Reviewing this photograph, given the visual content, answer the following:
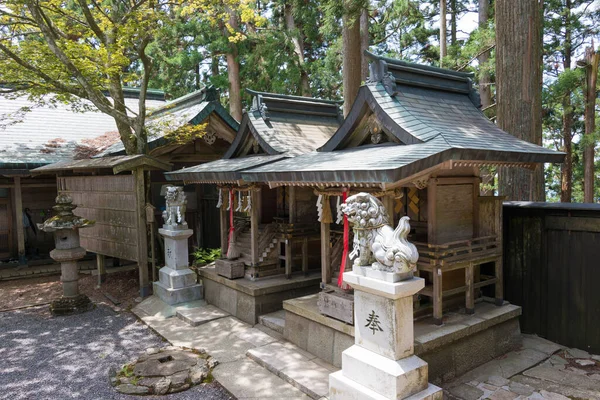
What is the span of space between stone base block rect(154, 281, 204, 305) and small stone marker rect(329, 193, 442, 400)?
575 centimetres

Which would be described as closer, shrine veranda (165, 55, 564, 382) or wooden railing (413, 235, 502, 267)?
shrine veranda (165, 55, 564, 382)

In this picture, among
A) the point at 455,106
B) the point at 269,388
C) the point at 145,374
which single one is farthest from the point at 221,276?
the point at 455,106

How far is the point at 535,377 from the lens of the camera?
6.22 m

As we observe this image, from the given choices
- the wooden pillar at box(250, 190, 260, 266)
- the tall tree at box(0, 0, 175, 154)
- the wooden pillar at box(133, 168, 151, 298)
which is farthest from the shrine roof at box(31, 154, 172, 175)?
the wooden pillar at box(250, 190, 260, 266)

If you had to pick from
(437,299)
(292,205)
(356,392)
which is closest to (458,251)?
(437,299)

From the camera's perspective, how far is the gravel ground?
20.2 feet

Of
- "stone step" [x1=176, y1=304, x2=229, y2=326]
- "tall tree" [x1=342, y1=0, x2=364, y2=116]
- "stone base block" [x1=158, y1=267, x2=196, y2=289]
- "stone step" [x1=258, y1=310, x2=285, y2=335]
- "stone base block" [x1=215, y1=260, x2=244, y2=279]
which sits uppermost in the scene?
"tall tree" [x1=342, y1=0, x2=364, y2=116]

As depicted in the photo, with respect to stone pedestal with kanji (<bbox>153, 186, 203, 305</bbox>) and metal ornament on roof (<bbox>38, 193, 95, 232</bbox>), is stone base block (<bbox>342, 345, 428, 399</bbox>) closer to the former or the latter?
stone pedestal with kanji (<bbox>153, 186, 203, 305</bbox>)

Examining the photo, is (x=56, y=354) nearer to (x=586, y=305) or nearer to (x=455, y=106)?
(x=455, y=106)

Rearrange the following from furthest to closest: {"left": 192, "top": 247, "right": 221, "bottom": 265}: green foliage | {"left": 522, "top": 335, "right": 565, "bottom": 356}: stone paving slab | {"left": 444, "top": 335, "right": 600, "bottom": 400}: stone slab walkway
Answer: {"left": 192, "top": 247, "right": 221, "bottom": 265}: green foliage < {"left": 522, "top": 335, "right": 565, "bottom": 356}: stone paving slab < {"left": 444, "top": 335, "right": 600, "bottom": 400}: stone slab walkway

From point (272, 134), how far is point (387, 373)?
6.63 meters


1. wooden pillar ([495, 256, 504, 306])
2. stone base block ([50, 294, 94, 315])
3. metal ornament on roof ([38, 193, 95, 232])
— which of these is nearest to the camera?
wooden pillar ([495, 256, 504, 306])

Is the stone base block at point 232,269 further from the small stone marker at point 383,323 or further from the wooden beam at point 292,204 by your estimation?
the small stone marker at point 383,323

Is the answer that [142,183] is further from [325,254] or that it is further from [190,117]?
[325,254]
